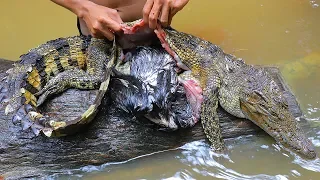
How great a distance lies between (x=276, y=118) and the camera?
246 centimetres

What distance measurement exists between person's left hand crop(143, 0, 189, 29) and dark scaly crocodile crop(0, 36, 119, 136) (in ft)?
1.22

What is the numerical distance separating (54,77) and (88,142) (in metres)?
0.62

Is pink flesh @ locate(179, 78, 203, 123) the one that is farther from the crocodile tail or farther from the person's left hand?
the crocodile tail

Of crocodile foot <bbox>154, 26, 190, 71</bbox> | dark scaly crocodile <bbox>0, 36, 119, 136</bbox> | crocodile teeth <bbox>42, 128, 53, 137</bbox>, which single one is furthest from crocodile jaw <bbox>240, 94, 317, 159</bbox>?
crocodile teeth <bbox>42, 128, 53, 137</bbox>

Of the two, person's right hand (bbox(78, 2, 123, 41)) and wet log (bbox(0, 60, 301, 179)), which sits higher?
person's right hand (bbox(78, 2, 123, 41))

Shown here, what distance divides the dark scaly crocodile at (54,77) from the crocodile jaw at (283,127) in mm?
993

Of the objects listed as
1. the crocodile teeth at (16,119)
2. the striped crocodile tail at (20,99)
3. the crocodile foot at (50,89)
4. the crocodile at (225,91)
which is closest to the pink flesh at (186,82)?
the crocodile at (225,91)

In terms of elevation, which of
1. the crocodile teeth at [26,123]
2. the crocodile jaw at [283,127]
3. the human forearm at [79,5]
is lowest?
the crocodile jaw at [283,127]

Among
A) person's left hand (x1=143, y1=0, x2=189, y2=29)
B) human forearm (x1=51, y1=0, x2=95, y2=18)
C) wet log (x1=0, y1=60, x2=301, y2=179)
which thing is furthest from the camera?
human forearm (x1=51, y1=0, x2=95, y2=18)

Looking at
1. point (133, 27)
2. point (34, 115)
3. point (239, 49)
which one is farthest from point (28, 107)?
point (239, 49)

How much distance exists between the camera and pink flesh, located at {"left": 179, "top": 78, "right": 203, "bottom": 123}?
8.34 feet

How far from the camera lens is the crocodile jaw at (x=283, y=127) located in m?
2.44

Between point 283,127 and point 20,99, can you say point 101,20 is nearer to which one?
point 20,99

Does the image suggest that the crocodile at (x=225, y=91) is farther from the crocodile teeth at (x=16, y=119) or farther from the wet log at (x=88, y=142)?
the crocodile teeth at (x=16, y=119)
